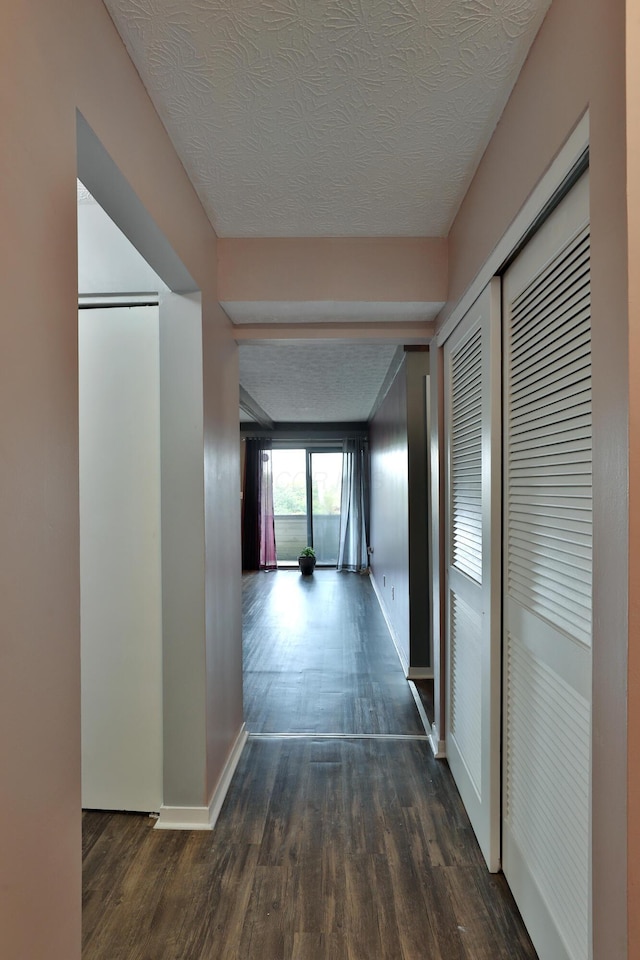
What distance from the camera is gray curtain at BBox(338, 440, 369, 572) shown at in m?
9.09

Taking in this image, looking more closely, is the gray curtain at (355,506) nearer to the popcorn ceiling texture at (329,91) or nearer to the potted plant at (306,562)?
the potted plant at (306,562)

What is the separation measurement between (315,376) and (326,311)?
2.89m

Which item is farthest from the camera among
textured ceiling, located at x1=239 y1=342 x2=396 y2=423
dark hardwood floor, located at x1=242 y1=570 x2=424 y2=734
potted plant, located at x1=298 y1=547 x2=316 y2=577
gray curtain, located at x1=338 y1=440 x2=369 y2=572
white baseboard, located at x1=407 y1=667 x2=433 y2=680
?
gray curtain, located at x1=338 y1=440 x2=369 y2=572

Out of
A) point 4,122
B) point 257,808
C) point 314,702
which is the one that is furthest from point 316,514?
point 4,122

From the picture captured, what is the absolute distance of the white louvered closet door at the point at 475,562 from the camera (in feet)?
5.96

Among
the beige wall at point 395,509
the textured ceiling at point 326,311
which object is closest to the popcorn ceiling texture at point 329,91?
the textured ceiling at point 326,311

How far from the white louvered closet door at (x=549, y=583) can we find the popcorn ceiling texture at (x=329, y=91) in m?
0.44

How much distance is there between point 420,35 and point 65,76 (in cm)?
81

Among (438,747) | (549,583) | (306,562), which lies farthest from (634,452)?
(306,562)

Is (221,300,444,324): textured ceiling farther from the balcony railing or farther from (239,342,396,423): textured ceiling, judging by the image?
the balcony railing

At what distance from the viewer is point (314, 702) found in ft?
11.0

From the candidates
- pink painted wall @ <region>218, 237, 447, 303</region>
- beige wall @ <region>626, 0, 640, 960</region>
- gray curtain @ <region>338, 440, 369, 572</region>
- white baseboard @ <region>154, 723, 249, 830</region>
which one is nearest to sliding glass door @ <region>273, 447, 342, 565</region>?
gray curtain @ <region>338, 440, 369, 572</region>

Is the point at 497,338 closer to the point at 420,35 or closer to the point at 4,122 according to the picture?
the point at 420,35

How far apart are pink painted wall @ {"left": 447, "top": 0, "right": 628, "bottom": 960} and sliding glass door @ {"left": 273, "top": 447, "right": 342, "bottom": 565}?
328 inches
